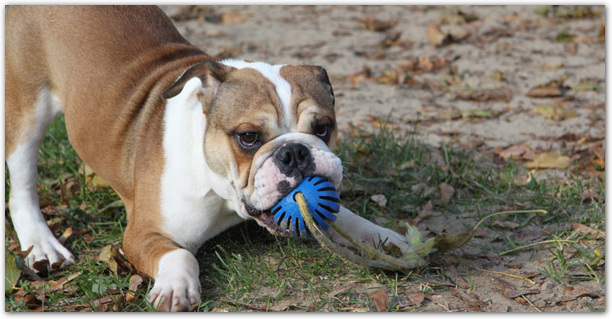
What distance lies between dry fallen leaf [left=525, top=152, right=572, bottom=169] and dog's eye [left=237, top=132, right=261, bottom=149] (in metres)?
2.46

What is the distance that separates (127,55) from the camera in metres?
4.62

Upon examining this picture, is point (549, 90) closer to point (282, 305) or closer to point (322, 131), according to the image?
point (322, 131)

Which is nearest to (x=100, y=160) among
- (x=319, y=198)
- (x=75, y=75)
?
(x=75, y=75)

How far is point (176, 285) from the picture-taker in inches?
147

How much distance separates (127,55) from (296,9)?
15.8 feet

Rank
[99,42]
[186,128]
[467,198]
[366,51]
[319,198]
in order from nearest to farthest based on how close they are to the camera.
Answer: [319,198], [186,128], [99,42], [467,198], [366,51]

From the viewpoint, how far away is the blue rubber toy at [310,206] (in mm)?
3605

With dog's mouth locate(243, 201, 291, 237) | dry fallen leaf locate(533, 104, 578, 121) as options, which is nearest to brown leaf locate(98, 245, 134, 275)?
dog's mouth locate(243, 201, 291, 237)

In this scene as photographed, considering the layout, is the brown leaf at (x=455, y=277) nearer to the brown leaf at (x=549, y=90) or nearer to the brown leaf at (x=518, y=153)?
the brown leaf at (x=518, y=153)

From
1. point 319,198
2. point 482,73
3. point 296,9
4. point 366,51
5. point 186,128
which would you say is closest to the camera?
point 319,198

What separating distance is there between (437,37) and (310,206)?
4.74 m

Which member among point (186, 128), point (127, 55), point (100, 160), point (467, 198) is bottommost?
point (467, 198)

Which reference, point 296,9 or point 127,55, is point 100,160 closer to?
point 127,55

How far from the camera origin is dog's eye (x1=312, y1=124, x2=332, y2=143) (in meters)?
3.83
